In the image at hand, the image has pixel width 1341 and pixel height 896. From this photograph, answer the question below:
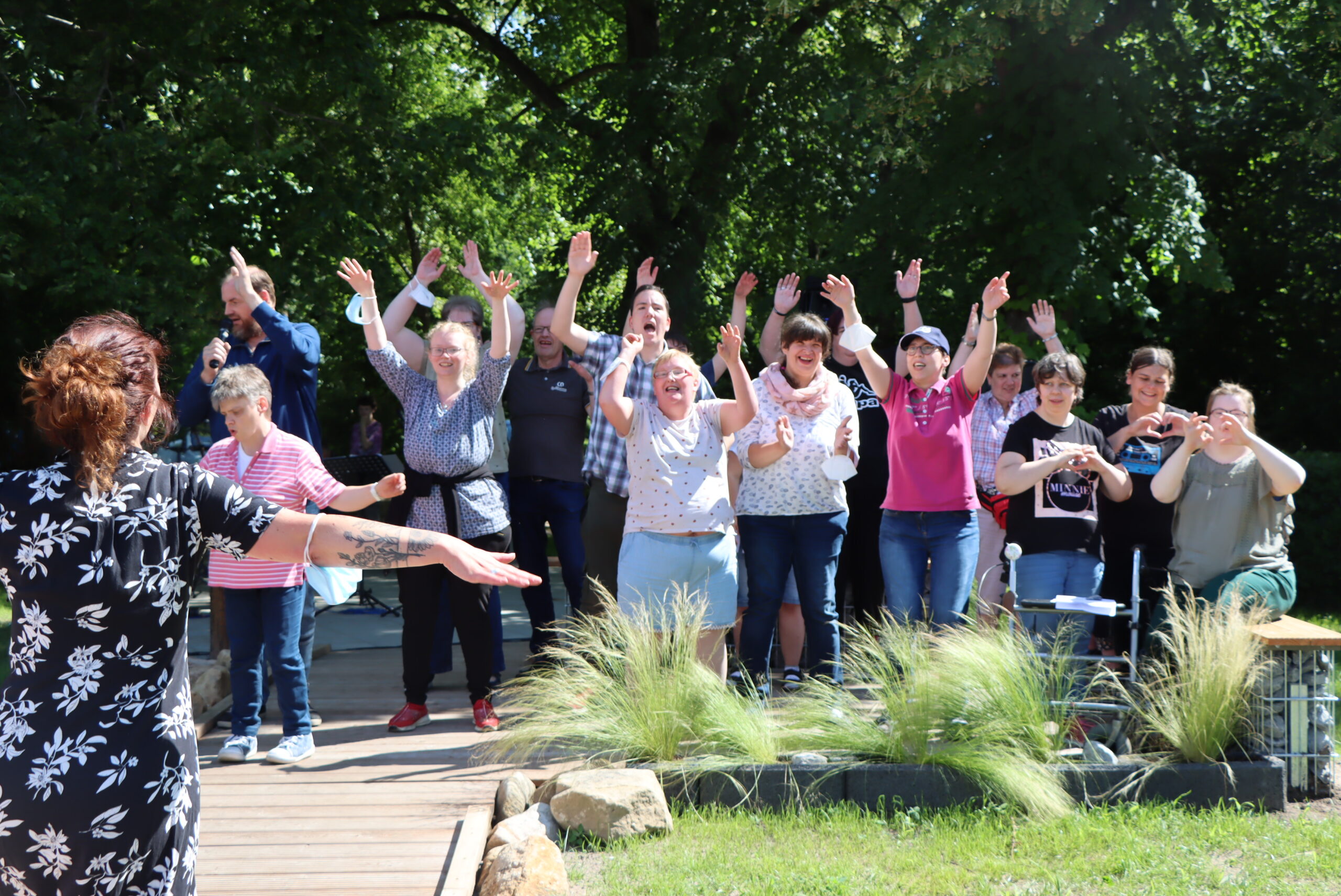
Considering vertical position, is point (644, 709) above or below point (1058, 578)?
below

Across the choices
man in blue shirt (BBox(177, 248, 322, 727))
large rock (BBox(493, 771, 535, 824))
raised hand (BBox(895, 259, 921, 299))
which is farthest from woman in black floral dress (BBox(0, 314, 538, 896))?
raised hand (BBox(895, 259, 921, 299))

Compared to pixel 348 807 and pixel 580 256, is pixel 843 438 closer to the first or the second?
pixel 580 256

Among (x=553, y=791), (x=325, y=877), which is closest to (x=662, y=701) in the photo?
(x=553, y=791)

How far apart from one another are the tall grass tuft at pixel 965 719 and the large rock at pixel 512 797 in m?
1.04

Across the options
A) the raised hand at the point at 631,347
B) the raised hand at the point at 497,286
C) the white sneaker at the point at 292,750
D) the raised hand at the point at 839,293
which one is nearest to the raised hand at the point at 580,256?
the raised hand at the point at 497,286

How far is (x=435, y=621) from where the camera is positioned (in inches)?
209

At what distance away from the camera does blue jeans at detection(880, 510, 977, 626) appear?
535cm

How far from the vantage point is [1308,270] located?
41.1 ft

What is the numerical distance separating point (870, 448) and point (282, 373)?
3.07 m

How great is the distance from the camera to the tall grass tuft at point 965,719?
426 centimetres

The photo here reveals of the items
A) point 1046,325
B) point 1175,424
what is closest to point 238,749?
point 1175,424

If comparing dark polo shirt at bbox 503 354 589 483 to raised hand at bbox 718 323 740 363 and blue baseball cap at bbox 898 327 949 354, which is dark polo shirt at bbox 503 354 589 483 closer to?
raised hand at bbox 718 323 740 363

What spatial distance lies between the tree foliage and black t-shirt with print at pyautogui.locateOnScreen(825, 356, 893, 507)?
3307mm

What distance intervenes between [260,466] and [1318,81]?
33.3 ft
